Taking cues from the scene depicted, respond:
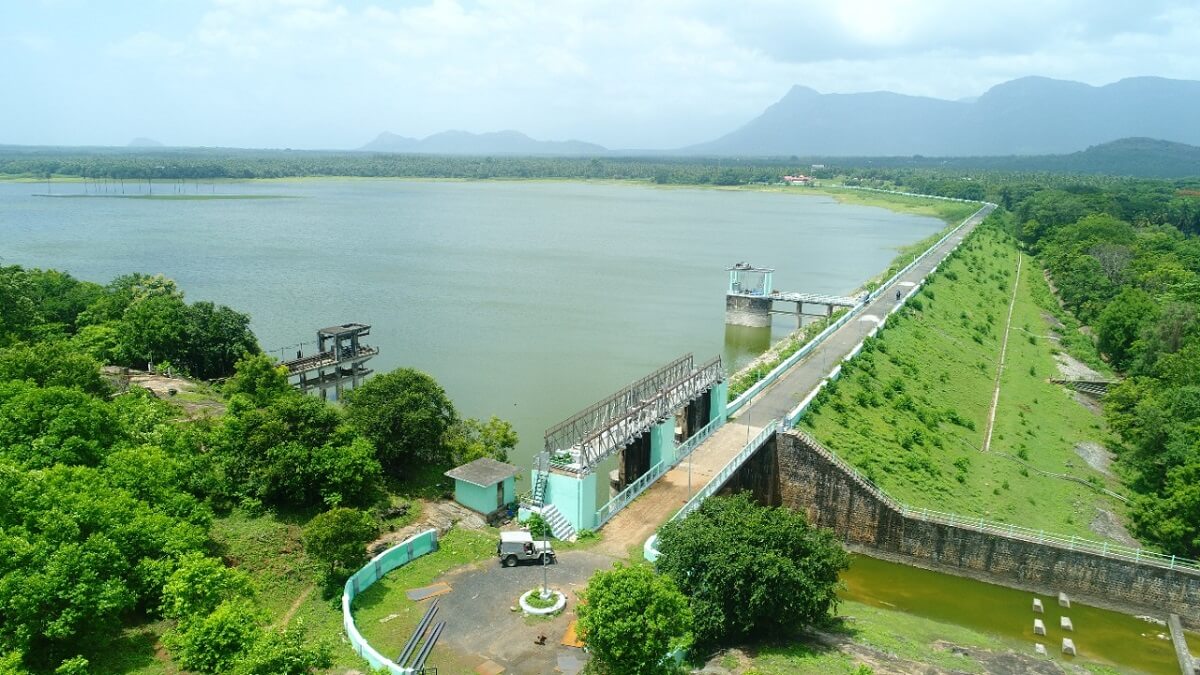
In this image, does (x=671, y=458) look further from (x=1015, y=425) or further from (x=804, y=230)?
(x=804, y=230)

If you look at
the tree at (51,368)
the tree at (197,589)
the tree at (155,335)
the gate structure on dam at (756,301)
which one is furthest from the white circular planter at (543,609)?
the gate structure on dam at (756,301)

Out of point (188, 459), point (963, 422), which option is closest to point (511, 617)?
point (188, 459)

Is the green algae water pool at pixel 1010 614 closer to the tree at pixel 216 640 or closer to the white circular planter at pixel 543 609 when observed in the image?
the white circular planter at pixel 543 609

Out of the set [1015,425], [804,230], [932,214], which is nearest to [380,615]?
[1015,425]

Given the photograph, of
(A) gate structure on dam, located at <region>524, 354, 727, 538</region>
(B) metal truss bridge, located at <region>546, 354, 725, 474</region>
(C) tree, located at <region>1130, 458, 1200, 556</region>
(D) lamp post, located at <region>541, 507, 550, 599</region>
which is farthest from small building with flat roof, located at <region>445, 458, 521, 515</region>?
(C) tree, located at <region>1130, 458, 1200, 556</region>

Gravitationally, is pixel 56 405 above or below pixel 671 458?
above

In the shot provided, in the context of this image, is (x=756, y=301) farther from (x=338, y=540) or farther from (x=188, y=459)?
(x=338, y=540)
